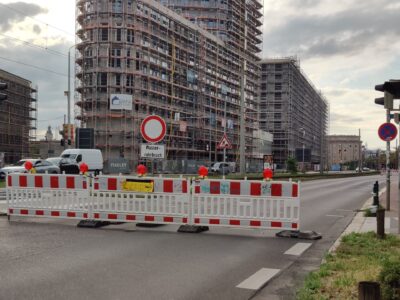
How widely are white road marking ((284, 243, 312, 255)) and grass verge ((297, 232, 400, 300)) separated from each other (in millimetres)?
605

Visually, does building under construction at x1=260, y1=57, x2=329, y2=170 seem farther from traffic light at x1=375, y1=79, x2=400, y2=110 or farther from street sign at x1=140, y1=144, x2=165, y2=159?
traffic light at x1=375, y1=79, x2=400, y2=110

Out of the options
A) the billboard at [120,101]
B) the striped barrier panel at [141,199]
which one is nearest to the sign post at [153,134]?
the striped barrier panel at [141,199]

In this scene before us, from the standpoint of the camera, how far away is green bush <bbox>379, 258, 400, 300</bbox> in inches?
166

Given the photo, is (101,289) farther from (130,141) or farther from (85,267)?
(130,141)

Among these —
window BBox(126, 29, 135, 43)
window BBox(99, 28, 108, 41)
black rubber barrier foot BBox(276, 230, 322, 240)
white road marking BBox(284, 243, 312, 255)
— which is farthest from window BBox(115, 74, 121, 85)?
white road marking BBox(284, 243, 312, 255)

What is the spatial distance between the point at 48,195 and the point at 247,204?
180 inches

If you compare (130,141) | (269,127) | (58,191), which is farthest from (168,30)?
(58,191)

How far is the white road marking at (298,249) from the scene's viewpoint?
7.98m

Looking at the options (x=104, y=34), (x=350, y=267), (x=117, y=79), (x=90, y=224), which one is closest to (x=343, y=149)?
(x=117, y=79)

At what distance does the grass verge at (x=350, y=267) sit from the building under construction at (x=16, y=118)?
74324mm

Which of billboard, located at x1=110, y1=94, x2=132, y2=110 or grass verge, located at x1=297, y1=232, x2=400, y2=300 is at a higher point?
billboard, located at x1=110, y1=94, x2=132, y2=110

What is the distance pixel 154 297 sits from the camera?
509 centimetres

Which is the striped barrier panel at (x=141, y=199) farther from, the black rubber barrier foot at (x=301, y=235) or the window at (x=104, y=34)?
the window at (x=104, y=34)

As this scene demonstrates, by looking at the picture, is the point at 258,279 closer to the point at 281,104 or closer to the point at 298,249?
the point at 298,249
